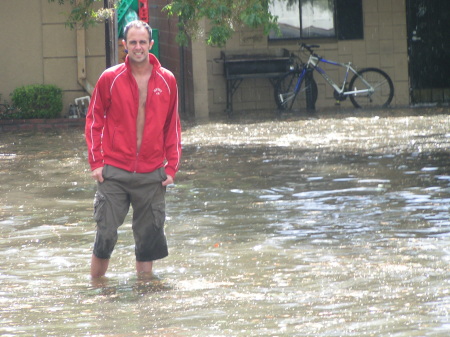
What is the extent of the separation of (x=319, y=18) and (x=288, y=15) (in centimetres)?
68

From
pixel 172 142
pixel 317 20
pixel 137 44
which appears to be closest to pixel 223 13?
pixel 172 142

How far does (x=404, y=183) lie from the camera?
9773 millimetres

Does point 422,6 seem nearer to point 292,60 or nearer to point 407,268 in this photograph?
point 292,60

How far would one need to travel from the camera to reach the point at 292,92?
18984mm

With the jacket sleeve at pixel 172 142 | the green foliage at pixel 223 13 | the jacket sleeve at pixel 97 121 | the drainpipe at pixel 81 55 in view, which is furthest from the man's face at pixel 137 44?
the drainpipe at pixel 81 55

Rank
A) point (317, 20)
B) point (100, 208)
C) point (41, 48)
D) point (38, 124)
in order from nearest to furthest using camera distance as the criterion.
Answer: point (100, 208), point (38, 124), point (41, 48), point (317, 20)

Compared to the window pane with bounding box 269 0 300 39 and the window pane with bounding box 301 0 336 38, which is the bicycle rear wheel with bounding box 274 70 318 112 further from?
the window pane with bounding box 301 0 336 38

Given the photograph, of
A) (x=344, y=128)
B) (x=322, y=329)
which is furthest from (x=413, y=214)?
(x=344, y=128)

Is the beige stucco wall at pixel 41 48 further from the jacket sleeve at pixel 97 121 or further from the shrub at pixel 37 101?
the jacket sleeve at pixel 97 121

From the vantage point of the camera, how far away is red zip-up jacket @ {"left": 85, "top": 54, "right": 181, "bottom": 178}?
591 centimetres

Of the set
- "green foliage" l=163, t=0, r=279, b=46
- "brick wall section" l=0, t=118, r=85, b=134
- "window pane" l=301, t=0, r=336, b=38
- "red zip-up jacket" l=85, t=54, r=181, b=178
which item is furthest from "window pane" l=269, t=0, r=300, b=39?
"red zip-up jacket" l=85, t=54, r=181, b=178

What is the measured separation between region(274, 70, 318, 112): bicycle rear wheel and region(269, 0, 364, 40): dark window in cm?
122

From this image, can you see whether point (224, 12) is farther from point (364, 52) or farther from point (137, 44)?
point (364, 52)

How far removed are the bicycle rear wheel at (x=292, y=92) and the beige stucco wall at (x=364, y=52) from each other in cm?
60
